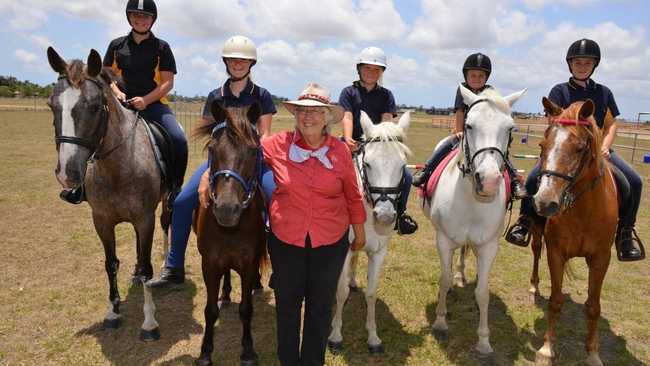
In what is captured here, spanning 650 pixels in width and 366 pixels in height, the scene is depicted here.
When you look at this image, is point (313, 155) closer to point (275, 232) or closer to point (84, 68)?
point (275, 232)

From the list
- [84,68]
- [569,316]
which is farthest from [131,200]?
[569,316]

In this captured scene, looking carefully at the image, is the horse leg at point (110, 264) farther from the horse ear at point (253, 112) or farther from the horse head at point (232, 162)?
the horse ear at point (253, 112)

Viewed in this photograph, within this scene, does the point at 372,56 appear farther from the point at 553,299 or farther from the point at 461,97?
the point at 553,299

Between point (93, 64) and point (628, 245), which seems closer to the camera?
point (93, 64)

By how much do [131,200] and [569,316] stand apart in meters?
5.51

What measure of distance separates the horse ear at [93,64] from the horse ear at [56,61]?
177 millimetres

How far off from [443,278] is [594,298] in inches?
58.2

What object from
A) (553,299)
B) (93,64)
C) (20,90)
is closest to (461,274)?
(553,299)

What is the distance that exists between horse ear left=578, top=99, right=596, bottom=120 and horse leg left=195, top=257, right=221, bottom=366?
140 inches

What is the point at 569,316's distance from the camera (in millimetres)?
5230

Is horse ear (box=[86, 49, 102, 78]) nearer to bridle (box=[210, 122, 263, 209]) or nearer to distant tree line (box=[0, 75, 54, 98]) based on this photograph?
bridle (box=[210, 122, 263, 209])

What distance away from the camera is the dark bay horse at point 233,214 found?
2.97 m

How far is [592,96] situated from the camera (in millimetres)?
4652

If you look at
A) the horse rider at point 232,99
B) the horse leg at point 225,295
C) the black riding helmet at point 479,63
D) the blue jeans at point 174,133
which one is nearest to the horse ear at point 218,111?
the horse rider at point 232,99
